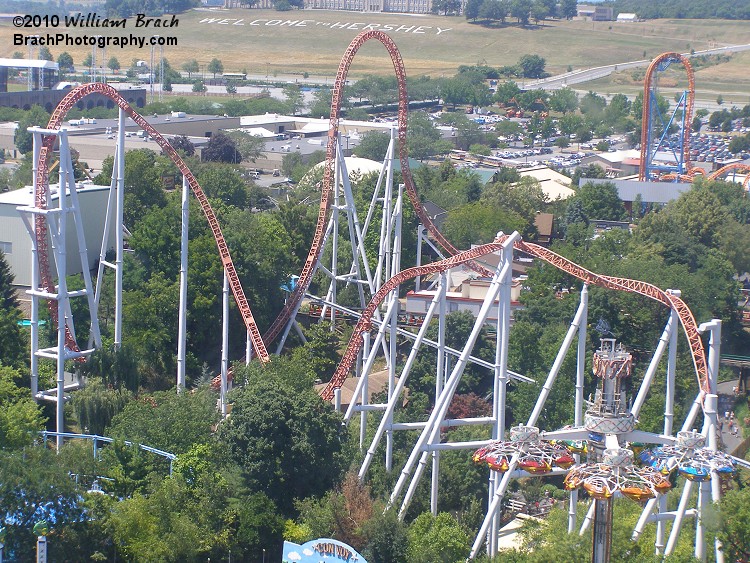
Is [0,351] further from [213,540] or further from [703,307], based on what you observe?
[703,307]

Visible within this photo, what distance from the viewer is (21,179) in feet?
159

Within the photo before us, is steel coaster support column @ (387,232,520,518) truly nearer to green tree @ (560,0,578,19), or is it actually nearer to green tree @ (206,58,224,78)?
green tree @ (206,58,224,78)

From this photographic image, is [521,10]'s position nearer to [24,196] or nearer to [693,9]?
[693,9]

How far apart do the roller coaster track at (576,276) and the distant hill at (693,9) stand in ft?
462

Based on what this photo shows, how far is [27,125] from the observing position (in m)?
65.7

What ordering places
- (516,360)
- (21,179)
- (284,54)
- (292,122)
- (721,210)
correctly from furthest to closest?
(284,54), (292,122), (21,179), (721,210), (516,360)

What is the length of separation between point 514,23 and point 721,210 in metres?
112

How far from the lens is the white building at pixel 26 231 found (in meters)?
34.4

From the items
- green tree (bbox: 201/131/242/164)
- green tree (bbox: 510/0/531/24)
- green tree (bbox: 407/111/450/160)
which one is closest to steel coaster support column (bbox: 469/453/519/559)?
green tree (bbox: 201/131/242/164)

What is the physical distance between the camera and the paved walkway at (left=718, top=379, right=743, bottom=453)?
27.7m

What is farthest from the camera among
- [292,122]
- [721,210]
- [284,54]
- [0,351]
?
[284,54]

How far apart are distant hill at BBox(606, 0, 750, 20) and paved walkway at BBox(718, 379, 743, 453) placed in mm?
131512

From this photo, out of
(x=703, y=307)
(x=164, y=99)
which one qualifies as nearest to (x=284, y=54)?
(x=164, y=99)

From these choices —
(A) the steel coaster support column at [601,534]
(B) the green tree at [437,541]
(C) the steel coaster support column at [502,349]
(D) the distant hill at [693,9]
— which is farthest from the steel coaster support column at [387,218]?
(D) the distant hill at [693,9]
